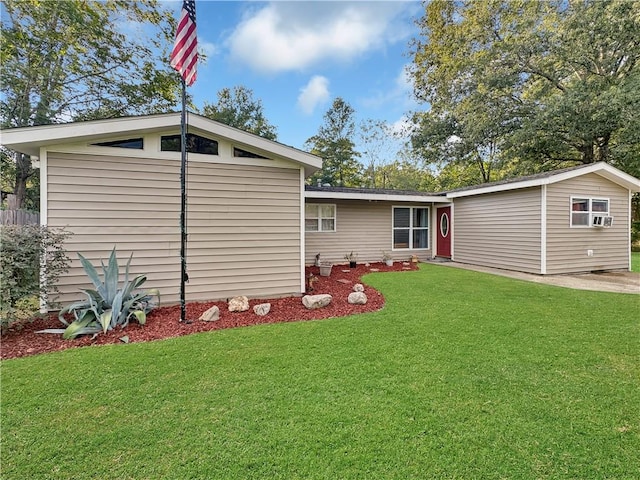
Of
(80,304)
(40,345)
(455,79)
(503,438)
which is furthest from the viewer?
(455,79)

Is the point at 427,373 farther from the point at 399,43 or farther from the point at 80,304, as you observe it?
the point at 399,43

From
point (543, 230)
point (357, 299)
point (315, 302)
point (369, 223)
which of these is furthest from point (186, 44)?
point (543, 230)

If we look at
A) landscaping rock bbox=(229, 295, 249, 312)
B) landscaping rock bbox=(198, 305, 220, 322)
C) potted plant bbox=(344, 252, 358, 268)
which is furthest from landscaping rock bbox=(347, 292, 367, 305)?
potted plant bbox=(344, 252, 358, 268)

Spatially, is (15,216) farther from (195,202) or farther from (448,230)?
(448,230)

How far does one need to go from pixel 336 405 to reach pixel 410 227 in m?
10.2

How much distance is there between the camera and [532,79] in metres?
15.6

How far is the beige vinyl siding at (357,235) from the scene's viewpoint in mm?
10406

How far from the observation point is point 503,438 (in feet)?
6.52

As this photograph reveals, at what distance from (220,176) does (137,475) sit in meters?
4.52

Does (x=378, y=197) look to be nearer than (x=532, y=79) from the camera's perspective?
Yes

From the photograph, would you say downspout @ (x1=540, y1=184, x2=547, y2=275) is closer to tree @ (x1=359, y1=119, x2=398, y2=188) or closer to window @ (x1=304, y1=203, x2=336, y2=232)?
window @ (x1=304, y1=203, x2=336, y2=232)

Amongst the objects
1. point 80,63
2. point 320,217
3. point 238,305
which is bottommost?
point 238,305

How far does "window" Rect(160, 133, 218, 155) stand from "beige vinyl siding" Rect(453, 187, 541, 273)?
8.48m

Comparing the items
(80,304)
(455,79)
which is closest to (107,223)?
(80,304)
